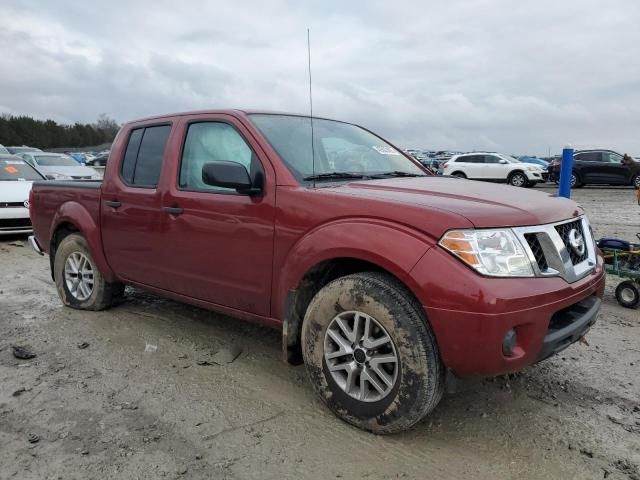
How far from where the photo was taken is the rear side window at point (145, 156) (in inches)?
168

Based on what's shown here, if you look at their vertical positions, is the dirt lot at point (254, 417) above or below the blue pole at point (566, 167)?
below

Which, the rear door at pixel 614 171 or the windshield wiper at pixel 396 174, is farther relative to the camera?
the rear door at pixel 614 171

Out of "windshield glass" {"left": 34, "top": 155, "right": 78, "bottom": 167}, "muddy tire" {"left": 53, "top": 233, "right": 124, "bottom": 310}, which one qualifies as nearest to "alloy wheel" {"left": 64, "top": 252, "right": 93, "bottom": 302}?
"muddy tire" {"left": 53, "top": 233, "right": 124, "bottom": 310}

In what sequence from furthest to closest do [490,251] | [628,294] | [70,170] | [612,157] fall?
[612,157]
[70,170]
[628,294]
[490,251]

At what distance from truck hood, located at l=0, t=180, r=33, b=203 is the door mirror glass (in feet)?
23.2

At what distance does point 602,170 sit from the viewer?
70.4ft

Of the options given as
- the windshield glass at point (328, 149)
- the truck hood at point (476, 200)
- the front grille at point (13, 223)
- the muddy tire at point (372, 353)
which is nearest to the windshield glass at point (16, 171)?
the front grille at point (13, 223)

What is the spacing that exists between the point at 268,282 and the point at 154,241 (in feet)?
4.00

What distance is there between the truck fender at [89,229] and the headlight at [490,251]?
3.28 meters

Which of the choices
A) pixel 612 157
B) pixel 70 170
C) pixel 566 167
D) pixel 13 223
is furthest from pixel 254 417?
pixel 612 157

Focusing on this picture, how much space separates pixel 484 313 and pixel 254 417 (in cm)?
147

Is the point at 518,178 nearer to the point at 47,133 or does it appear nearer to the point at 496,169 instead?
the point at 496,169

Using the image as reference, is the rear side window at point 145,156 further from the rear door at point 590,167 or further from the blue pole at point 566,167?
the rear door at point 590,167

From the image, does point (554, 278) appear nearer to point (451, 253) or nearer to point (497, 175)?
point (451, 253)
